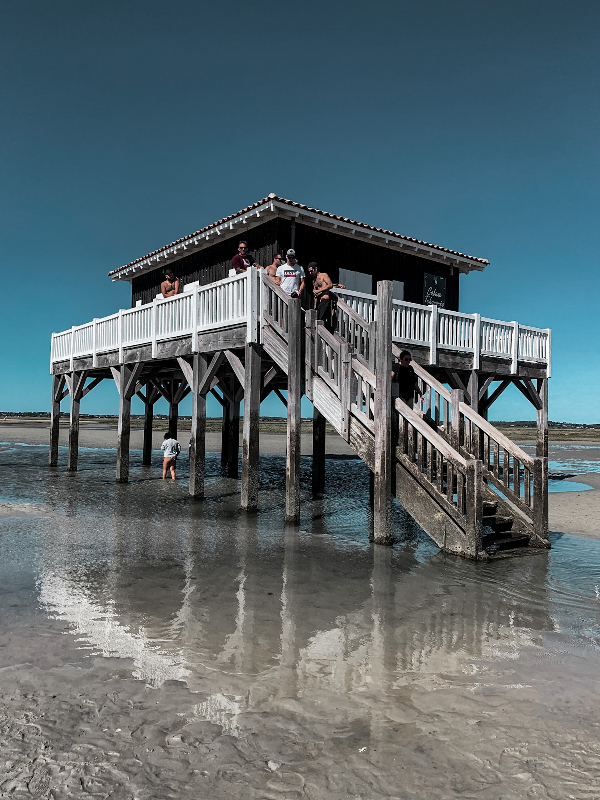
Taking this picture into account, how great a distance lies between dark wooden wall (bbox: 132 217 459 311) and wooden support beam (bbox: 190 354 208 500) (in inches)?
146

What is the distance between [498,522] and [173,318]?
8862 millimetres

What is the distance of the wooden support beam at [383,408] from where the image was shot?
9.11 metres

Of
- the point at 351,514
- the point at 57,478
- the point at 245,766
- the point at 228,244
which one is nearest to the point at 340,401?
the point at 351,514

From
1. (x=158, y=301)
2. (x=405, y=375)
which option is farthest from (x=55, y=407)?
(x=405, y=375)

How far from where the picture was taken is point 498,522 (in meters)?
9.49

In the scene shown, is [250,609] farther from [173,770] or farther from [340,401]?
[340,401]

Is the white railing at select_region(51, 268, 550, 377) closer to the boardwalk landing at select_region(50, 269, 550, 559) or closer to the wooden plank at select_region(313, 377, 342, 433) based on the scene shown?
the boardwalk landing at select_region(50, 269, 550, 559)

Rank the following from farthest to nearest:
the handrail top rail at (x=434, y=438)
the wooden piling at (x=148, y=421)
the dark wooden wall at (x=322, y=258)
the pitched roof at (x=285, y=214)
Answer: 1. the wooden piling at (x=148, y=421)
2. the dark wooden wall at (x=322, y=258)
3. the pitched roof at (x=285, y=214)
4. the handrail top rail at (x=434, y=438)

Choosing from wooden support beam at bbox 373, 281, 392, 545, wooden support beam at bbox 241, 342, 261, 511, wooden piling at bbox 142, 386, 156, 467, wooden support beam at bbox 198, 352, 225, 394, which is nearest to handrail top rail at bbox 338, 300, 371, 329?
wooden support beam at bbox 373, 281, 392, 545

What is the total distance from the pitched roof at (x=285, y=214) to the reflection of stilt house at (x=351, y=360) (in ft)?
0.15

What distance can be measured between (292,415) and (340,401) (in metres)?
1.22

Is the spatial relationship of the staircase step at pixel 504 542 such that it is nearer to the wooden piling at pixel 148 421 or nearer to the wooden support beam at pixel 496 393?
the wooden support beam at pixel 496 393

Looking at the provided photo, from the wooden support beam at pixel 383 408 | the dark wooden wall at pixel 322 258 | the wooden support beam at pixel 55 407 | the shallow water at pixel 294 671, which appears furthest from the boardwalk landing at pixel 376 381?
the wooden support beam at pixel 55 407

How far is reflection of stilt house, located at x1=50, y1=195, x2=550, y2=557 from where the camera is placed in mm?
9172
